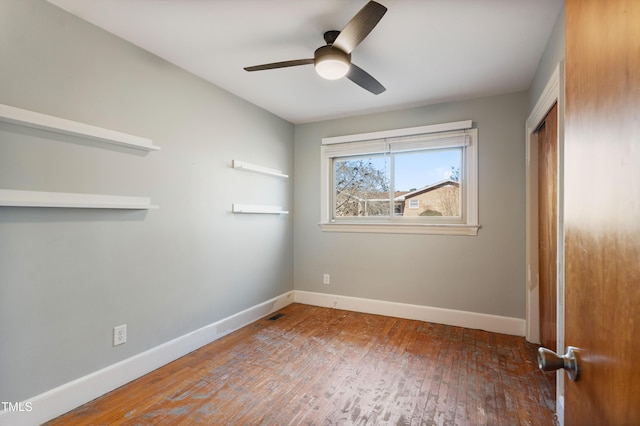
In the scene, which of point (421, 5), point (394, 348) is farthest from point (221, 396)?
point (421, 5)

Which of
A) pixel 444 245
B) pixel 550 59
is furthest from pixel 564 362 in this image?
pixel 444 245

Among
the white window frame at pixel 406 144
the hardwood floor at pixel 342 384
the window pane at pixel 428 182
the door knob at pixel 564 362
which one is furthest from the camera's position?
the window pane at pixel 428 182

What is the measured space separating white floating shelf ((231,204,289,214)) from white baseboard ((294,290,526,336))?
1.16m

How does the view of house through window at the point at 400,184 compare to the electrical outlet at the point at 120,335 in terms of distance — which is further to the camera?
the view of house through window at the point at 400,184

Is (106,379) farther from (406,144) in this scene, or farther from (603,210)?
(406,144)

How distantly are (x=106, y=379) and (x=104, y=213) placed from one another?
3.52 ft

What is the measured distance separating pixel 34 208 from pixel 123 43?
1.23m

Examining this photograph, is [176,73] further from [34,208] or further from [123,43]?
[34,208]

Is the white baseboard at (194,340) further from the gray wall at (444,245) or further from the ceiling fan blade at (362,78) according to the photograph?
the ceiling fan blade at (362,78)

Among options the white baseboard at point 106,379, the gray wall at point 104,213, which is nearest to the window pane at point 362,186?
the gray wall at point 104,213

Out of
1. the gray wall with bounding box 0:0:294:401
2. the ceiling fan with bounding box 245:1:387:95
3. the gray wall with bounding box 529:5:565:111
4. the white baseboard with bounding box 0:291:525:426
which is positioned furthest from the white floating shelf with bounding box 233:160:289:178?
the gray wall with bounding box 529:5:565:111

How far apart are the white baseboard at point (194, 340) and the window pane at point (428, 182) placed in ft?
3.54

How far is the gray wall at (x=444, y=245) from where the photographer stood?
9.41 ft

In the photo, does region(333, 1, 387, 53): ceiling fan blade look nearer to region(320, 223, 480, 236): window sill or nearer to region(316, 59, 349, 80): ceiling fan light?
region(316, 59, 349, 80): ceiling fan light
